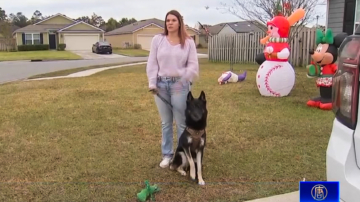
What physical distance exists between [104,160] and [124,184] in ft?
2.62

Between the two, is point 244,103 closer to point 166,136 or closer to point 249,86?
point 249,86

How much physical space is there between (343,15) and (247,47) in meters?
6.86

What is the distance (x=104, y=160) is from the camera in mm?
4594

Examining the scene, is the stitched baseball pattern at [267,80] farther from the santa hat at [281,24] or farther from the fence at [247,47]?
the fence at [247,47]

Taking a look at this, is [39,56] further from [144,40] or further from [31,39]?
[144,40]

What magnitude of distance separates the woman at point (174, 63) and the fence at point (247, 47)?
1289 cm

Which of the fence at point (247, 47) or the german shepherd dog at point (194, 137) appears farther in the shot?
the fence at point (247, 47)

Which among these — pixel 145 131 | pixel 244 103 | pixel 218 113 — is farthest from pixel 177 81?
pixel 244 103

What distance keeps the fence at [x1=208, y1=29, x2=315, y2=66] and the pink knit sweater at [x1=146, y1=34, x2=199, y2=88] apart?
12.9 metres

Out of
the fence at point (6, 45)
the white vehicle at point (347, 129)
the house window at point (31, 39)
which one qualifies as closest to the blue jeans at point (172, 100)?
the white vehicle at point (347, 129)

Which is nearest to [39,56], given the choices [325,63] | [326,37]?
[325,63]

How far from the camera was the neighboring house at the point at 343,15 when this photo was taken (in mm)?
11995

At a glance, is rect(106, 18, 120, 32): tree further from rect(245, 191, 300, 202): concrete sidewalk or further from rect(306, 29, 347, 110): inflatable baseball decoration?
rect(245, 191, 300, 202): concrete sidewalk

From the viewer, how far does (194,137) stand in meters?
3.79
